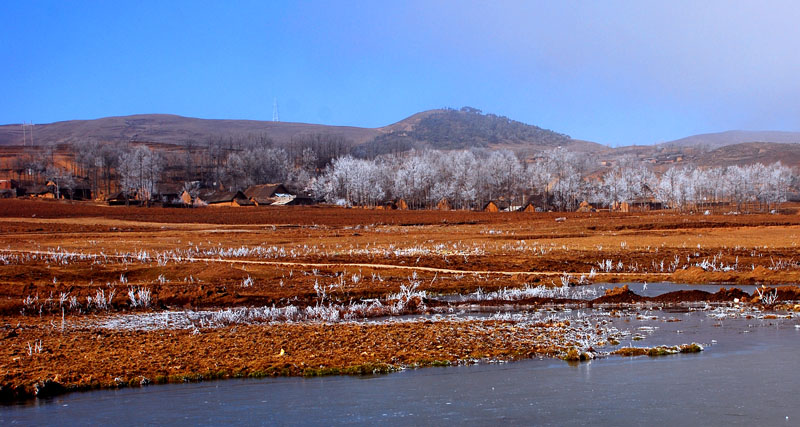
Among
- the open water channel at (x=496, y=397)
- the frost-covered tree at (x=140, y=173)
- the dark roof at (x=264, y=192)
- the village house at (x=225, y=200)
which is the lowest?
the open water channel at (x=496, y=397)

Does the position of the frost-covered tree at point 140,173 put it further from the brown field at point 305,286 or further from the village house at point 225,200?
the brown field at point 305,286

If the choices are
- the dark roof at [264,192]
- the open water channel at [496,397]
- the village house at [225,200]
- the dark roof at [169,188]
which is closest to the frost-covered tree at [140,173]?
the dark roof at [169,188]

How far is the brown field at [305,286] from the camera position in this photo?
502 inches

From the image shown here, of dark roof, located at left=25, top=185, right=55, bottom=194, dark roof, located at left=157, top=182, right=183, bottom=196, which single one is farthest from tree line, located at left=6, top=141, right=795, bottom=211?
dark roof, located at left=25, top=185, right=55, bottom=194

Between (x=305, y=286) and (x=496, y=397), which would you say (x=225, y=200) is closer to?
(x=305, y=286)

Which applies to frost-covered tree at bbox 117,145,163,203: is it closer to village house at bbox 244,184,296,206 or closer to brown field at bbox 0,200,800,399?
village house at bbox 244,184,296,206

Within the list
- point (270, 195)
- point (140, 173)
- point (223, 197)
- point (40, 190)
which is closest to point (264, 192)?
point (270, 195)

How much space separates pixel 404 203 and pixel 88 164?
7792 cm

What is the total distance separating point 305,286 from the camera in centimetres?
2330

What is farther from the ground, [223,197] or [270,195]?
[270,195]

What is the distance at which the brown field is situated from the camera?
12742 millimetres

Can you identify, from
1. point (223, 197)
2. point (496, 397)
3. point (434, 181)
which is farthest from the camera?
point (434, 181)

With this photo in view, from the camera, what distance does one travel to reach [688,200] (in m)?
124

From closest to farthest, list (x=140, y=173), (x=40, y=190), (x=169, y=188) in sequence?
1. (x=40, y=190)
2. (x=140, y=173)
3. (x=169, y=188)
